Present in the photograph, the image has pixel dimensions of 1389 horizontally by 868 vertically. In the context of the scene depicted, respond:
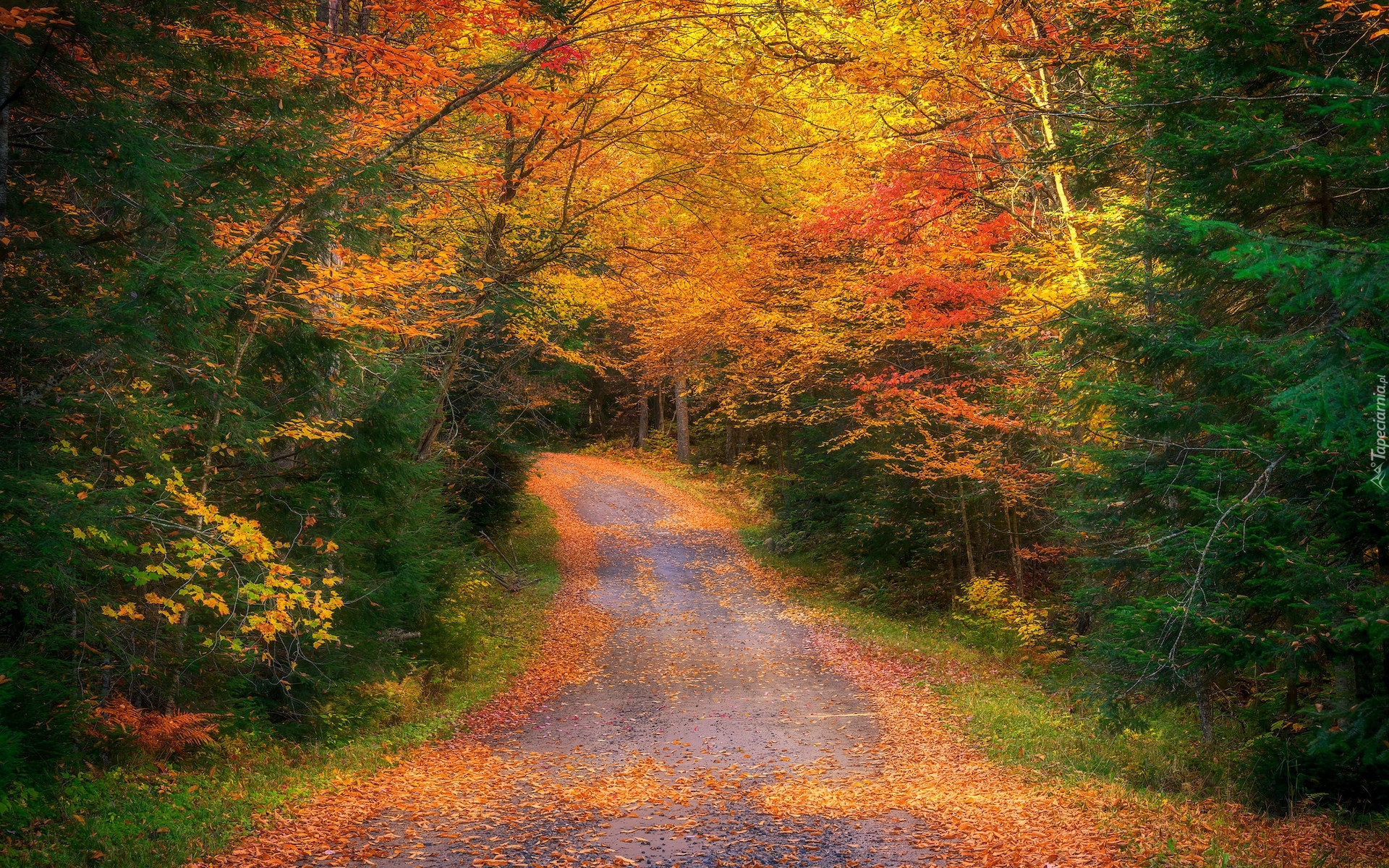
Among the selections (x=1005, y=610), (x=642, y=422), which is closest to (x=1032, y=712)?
(x=1005, y=610)

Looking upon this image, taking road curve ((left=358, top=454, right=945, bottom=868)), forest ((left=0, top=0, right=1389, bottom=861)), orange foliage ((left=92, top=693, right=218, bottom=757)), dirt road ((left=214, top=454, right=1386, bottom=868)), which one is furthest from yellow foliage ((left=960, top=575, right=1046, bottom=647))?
orange foliage ((left=92, top=693, right=218, bottom=757))

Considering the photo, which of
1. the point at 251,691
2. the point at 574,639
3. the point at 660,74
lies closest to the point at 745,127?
the point at 660,74

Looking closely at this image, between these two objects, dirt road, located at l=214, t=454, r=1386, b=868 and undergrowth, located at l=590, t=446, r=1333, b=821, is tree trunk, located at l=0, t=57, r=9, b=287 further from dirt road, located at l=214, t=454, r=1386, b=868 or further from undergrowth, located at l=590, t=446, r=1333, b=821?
undergrowth, located at l=590, t=446, r=1333, b=821

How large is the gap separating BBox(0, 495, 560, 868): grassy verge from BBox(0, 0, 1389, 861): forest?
0.18 m

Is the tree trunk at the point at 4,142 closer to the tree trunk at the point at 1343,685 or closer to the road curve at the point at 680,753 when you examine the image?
the road curve at the point at 680,753

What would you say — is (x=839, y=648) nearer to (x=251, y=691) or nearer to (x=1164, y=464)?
(x=1164, y=464)

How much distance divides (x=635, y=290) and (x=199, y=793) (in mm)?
9034

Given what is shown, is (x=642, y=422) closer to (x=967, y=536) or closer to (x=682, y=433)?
(x=682, y=433)

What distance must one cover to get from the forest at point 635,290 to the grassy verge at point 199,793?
0.18 meters

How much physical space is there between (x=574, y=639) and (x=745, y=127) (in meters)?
10.0

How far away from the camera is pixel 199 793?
7207 mm

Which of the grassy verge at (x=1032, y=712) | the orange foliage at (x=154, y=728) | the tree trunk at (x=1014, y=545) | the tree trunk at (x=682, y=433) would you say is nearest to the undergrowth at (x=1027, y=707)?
the grassy verge at (x=1032, y=712)

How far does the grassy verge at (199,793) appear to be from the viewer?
5766 mm

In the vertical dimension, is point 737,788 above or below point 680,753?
above
